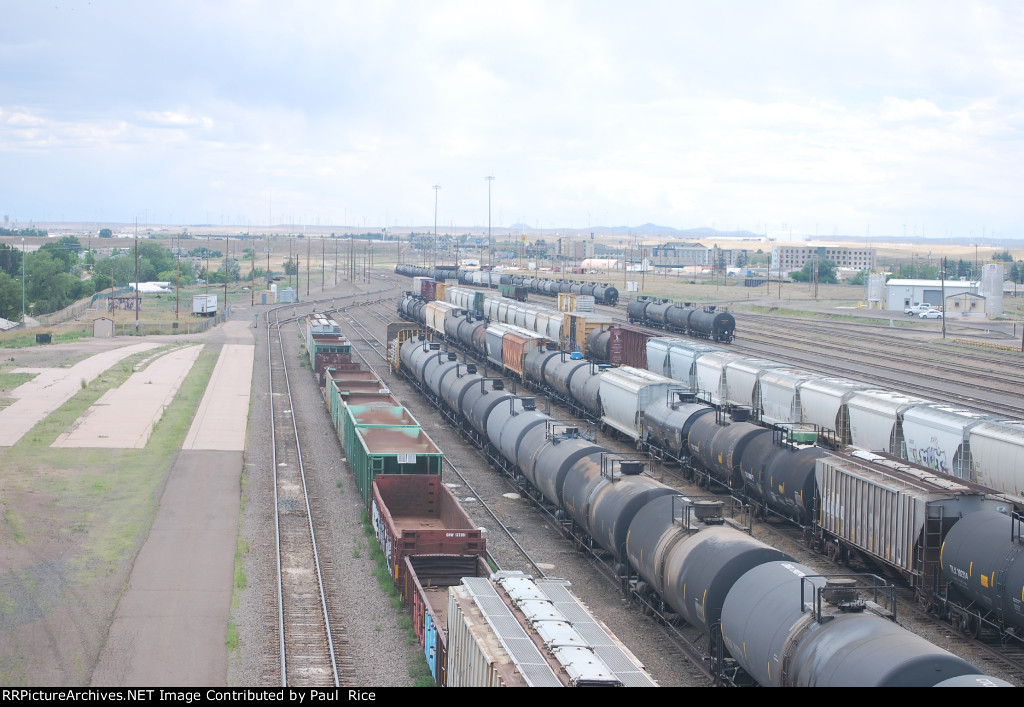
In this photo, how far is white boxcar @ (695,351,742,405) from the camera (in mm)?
44125

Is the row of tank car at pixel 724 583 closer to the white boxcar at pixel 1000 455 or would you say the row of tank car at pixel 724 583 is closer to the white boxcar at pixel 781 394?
the white boxcar at pixel 1000 455

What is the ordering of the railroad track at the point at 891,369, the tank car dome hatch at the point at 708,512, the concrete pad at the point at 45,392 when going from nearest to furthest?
the tank car dome hatch at the point at 708,512, the concrete pad at the point at 45,392, the railroad track at the point at 891,369

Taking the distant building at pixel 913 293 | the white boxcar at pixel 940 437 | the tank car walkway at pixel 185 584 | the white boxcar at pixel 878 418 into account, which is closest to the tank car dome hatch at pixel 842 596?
the tank car walkway at pixel 185 584

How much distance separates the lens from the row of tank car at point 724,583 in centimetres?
1262

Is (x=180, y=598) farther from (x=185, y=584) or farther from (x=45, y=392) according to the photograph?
(x=45, y=392)

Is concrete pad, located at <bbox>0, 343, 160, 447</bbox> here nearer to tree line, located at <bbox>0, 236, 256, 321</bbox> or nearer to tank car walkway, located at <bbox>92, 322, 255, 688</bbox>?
tank car walkway, located at <bbox>92, 322, 255, 688</bbox>

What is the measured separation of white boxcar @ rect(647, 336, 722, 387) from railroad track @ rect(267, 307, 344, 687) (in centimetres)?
1956

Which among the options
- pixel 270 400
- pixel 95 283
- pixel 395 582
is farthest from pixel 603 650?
pixel 95 283

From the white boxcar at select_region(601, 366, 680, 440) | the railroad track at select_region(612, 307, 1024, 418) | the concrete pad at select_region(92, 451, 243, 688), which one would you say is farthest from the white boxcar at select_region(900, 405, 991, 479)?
the concrete pad at select_region(92, 451, 243, 688)

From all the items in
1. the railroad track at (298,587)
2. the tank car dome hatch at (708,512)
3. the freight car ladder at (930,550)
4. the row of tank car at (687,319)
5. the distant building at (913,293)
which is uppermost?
the distant building at (913,293)

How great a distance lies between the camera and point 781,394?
38375 millimetres

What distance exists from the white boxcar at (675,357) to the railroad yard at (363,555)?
658cm
